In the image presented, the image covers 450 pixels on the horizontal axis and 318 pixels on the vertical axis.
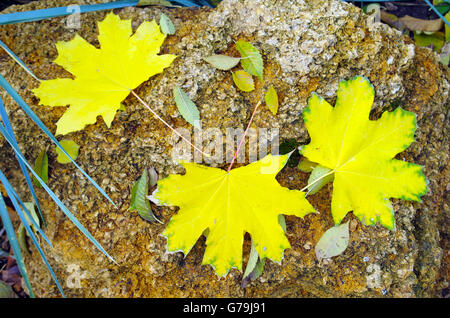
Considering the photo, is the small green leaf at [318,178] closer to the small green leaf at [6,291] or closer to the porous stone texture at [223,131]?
the porous stone texture at [223,131]

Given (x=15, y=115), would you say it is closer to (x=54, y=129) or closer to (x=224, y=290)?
(x=54, y=129)

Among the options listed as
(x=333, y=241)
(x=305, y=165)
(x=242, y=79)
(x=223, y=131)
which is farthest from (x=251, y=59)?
(x=333, y=241)

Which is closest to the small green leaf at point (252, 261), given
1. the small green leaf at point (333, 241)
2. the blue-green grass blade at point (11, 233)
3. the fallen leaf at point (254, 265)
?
the fallen leaf at point (254, 265)

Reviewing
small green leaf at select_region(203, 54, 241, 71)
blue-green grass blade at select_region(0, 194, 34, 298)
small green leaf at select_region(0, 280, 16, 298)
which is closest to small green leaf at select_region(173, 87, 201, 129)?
small green leaf at select_region(203, 54, 241, 71)

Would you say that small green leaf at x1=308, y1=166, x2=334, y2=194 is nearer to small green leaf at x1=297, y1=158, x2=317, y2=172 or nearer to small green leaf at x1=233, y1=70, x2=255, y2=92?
small green leaf at x1=297, y1=158, x2=317, y2=172

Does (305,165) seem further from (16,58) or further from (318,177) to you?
(16,58)

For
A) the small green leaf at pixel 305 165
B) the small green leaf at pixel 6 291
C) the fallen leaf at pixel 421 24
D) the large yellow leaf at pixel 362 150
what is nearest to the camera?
the large yellow leaf at pixel 362 150
